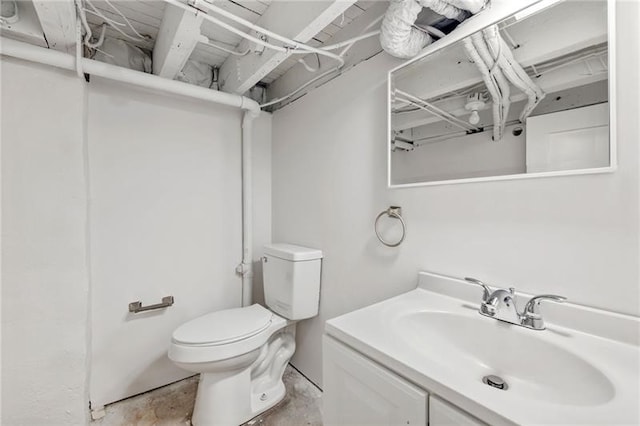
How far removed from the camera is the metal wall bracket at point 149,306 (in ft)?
5.33

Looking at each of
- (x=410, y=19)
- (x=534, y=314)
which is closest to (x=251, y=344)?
(x=534, y=314)

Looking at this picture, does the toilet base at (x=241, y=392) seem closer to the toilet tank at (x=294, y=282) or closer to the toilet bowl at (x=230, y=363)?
the toilet bowl at (x=230, y=363)

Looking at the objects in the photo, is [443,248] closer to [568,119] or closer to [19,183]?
[568,119]

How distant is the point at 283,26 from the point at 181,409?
202 cm

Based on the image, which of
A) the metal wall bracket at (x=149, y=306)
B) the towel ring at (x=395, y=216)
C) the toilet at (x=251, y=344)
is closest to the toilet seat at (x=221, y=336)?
the toilet at (x=251, y=344)

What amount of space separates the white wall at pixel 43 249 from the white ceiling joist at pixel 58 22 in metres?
0.13

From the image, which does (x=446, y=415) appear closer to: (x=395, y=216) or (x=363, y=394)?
(x=363, y=394)

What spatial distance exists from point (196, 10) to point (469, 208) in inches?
48.2

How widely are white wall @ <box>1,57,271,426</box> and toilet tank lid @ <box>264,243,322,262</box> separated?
1.34 feet

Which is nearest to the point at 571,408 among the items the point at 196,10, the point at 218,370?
the point at 218,370

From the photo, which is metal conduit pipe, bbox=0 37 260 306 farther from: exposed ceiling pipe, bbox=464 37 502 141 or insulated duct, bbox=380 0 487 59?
exposed ceiling pipe, bbox=464 37 502 141

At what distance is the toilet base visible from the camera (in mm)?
1384

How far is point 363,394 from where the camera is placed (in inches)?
28.0

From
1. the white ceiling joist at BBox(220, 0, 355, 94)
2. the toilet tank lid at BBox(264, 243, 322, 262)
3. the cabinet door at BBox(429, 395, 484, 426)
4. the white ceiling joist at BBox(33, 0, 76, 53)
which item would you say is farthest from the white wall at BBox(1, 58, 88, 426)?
the cabinet door at BBox(429, 395, 484, 426)
